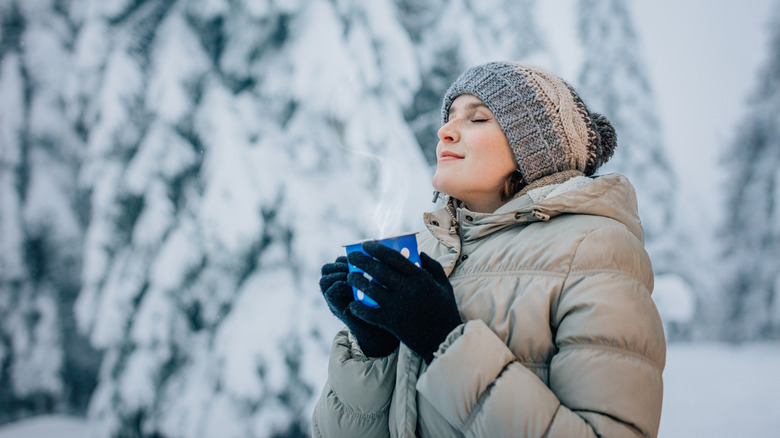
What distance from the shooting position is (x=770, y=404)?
183cm

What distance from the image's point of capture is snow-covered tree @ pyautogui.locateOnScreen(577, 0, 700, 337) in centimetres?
224

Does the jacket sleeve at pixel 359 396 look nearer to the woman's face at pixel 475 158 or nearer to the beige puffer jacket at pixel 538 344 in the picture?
the beige puffer jacket at pixel 538 344

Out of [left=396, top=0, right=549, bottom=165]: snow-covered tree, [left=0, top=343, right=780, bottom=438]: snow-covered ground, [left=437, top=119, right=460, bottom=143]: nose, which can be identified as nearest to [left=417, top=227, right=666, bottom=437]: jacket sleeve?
[left=437, top=119, right=460, bottom=143]: nose

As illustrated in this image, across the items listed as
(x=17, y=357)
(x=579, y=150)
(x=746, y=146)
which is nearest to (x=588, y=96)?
(x=746, y=146)

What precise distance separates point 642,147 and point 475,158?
1.74m

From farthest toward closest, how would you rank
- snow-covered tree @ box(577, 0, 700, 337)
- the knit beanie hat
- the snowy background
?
the snowy background
snow-covered tree @ box(577, 0, 700, 337)
the knit beanie hat

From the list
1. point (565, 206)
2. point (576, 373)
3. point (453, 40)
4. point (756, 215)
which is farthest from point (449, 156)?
point (453, 40)

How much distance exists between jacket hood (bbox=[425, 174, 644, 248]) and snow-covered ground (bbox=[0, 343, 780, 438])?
153cm

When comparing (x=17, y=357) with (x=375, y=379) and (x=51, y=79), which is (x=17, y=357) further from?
(x=375, y=379)

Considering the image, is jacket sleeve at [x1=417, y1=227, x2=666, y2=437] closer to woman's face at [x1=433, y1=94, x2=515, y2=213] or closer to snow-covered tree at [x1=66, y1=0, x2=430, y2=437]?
A: woman's face at [x1=433, y1=94, x2=515, y2=213]

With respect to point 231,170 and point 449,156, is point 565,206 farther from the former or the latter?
point 231,170

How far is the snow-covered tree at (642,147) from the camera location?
2.24m

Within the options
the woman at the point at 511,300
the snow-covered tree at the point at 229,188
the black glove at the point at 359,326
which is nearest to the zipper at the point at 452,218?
the woman at the point at 511,300

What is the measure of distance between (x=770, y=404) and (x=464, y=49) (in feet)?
8.03
